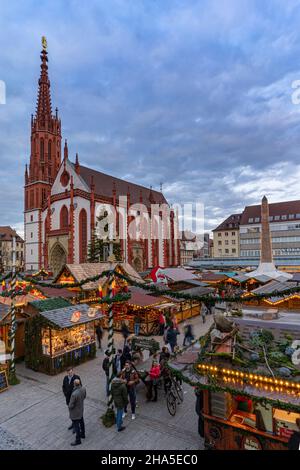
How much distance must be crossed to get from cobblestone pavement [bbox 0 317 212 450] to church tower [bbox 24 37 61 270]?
43950 mm

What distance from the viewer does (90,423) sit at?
25.2 feet

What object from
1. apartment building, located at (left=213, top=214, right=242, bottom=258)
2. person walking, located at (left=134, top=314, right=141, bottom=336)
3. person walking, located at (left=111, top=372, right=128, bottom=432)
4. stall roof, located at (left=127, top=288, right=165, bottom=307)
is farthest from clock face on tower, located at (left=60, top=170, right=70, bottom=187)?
person walking, located at (left=111, top=372, right=128, bottom=432)

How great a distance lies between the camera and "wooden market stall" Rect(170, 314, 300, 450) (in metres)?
5.46

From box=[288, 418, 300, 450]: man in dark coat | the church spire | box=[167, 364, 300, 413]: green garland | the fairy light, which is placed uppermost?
the church spire

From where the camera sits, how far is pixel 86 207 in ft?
151

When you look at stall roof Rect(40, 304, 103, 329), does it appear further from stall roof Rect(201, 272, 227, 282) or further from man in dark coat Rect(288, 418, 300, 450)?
stall roof Rect(201, 272, 227, 282)

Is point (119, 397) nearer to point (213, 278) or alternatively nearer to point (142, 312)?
point (142, 312)

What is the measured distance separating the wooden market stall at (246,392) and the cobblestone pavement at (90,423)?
948 millimetres

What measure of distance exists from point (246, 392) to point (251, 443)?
1.23 meters

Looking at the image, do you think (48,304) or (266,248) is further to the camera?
(266,248)

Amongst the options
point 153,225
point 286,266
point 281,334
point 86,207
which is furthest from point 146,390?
point 153,225

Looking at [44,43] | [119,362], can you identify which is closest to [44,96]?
[44,43]

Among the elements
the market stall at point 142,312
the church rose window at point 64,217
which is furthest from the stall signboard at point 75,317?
the church rose window at point 64,217
